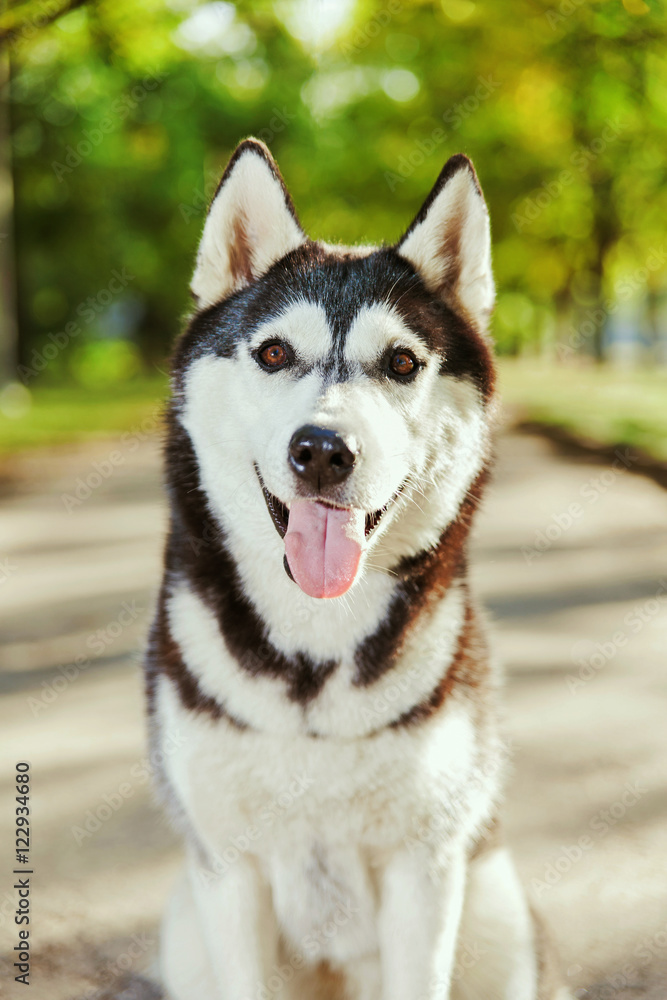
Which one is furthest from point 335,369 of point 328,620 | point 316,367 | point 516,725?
point 516,725

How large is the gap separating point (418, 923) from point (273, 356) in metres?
1.14

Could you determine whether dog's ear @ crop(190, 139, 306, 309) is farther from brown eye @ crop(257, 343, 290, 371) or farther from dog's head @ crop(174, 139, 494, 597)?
brown eye @ crop(257, 343, 290, 371)

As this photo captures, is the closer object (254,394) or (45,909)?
(254,394)

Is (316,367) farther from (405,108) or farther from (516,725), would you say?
(405,108)

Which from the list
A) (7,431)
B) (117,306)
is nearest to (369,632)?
(7,431)

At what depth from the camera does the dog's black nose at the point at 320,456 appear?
1325mm

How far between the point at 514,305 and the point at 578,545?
3.33m

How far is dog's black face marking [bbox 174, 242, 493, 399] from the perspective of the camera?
1569 mm

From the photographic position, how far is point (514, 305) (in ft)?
21.4

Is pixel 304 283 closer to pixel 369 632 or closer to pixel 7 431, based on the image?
pixel 369 632

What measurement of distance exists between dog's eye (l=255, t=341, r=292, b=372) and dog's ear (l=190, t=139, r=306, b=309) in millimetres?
209

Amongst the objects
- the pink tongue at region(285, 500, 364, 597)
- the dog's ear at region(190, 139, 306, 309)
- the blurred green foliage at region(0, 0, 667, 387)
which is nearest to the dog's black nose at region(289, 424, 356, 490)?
the pink tongue at region(285, 500, 364, 597)

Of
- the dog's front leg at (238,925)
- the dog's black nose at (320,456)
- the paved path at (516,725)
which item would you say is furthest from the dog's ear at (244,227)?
the dog's front leg at (238,925)

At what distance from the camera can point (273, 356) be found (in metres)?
1.55
